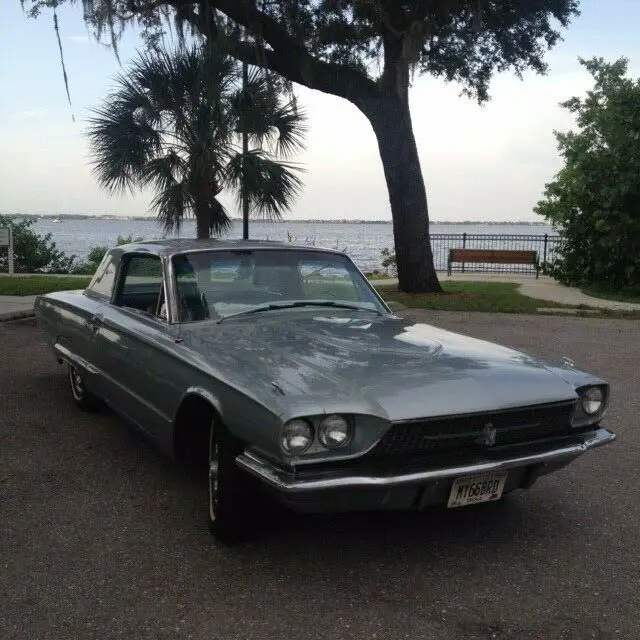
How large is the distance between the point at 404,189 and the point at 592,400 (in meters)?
12.0

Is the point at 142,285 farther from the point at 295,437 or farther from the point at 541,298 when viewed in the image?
the point at 541,298

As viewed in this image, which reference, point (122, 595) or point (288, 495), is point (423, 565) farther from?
point (122, 595)

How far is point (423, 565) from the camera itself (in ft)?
10.7

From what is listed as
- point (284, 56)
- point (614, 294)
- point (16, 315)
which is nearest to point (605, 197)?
point (614, 294)

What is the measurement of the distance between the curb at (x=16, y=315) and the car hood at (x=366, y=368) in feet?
25.2

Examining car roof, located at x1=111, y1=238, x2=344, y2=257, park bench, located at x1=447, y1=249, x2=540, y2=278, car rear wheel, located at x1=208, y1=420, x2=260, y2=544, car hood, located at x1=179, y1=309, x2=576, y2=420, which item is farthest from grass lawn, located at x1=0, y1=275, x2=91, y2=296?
car rear wheel, located at x1=208, y1=420, x2=260, y2=544

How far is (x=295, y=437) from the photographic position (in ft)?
9.63

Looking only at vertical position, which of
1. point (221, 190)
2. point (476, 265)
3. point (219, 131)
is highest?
point (219, 131)

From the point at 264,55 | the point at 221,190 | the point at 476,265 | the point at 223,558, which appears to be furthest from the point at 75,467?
the point at 476,265

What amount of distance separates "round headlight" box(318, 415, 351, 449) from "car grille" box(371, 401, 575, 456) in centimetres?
15

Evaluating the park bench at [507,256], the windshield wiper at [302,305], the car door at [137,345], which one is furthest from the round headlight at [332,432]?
the park bench at [507,256]

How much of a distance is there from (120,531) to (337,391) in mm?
1369

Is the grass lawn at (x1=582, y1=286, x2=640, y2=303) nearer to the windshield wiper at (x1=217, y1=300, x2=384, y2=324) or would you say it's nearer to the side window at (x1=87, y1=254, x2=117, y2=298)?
the windshield wiper at (x1=217, y1=300, x2=384, y2=324)

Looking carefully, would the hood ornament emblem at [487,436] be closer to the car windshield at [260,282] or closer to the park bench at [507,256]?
the car windshield at [260,282]
